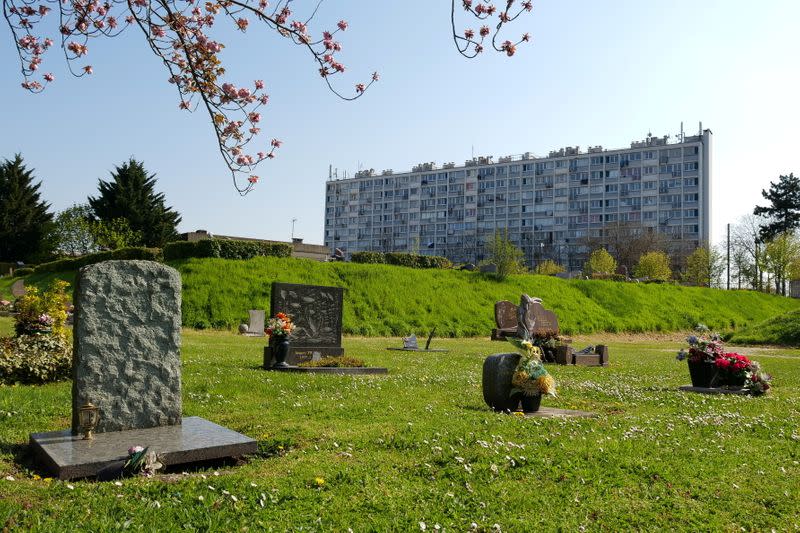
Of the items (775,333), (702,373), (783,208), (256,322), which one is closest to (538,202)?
(783,208)

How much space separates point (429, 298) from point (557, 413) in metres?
29.7

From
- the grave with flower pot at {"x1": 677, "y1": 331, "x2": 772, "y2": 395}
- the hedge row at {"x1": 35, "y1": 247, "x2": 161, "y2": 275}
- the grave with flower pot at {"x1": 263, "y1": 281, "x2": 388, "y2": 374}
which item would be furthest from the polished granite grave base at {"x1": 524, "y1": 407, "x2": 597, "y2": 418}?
the hedge row at {"x1": 35, "y1": 247, "x2": 161, "y2": 275}

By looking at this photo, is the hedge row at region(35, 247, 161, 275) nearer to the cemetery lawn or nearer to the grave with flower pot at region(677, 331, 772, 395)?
the cemetery lawn

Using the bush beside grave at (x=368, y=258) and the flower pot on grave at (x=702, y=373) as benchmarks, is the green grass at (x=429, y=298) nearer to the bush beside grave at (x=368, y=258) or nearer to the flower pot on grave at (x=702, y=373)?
the bush beside grave at (x=368, y=258)

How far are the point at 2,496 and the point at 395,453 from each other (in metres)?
3.58

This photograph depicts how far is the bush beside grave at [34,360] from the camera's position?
39.3ft

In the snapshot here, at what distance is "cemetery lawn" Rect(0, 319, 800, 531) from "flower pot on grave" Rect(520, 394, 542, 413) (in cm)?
65

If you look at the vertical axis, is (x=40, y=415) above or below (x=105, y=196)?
below

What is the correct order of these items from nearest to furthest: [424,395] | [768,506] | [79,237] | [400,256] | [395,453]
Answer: [768,506] → [395,453] → [424,395] → [400,256] → [79,237]

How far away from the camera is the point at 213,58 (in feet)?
23.2

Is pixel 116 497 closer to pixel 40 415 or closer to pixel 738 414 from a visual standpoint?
pixel 40 415

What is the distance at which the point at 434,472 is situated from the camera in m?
6.16

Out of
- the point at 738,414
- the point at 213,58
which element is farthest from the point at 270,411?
the point at 738,414

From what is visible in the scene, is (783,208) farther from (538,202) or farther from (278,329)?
(278,329)
